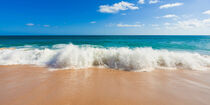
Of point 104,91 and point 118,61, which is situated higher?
point 118,61

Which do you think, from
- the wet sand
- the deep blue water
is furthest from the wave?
the deep blue water

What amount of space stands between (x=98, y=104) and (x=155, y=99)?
1434 millimetres

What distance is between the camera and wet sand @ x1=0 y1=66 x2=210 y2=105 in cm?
212

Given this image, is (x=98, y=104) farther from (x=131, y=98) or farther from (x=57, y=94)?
(x=57, y=94)

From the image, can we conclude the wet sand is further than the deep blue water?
No

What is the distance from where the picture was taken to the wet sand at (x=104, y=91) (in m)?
2.12

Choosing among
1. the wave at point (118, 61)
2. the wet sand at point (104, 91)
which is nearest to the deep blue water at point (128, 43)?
the wave at point (118, 61)

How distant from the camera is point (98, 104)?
79.4 inches

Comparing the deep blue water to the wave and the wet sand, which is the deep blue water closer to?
the wave

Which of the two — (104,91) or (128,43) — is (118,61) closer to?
(104,91)

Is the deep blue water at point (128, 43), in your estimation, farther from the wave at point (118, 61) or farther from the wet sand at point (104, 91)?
the wet sand at point (104, 91)

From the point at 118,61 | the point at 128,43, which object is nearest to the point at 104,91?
the point at 118,61

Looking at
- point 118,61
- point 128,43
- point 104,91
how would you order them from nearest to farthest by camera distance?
point 104,91
point 118,61
point 128,43

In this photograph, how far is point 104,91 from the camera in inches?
98.5
